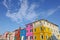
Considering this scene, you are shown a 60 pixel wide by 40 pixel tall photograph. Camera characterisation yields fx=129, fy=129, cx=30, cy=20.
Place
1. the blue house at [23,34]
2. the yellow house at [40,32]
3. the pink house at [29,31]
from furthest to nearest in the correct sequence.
→ 1. the blue house at [23,34]
2. the pink house at [29,31]
3. the yellow house at [40,32]

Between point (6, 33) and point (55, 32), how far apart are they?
25.8 m

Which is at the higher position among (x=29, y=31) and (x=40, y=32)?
(x=29, y=31)

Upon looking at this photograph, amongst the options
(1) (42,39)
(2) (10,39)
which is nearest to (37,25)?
(1) (42,39)

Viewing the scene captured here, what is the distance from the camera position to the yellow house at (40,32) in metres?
51.1

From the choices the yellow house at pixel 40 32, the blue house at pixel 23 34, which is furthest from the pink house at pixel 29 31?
the blue house at pixel 23 34

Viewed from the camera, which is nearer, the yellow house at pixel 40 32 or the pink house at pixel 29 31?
the yellow house at pixel 40 32

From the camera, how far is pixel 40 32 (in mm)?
51438

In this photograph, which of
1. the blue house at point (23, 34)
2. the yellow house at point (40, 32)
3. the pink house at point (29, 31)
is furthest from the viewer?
the blue house at point (23, 34)

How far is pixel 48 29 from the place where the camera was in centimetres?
A: 5291

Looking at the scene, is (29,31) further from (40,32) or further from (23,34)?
(40,32)

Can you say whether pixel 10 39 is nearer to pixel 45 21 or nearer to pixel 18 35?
pixel 18 35

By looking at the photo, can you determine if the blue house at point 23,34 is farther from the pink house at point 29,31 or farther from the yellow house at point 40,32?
the yellow house at point 40,32

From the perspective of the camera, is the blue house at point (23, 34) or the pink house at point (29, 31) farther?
the blue house at point (23, 34)

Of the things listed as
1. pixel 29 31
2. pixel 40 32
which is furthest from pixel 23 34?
pixel 40 32
